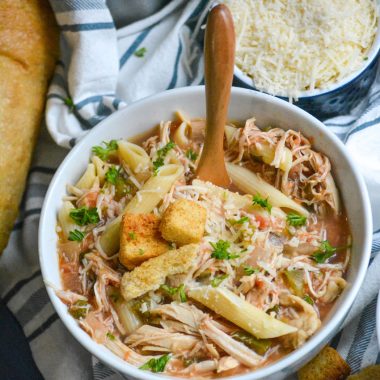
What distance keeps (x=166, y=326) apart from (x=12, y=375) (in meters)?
0.87

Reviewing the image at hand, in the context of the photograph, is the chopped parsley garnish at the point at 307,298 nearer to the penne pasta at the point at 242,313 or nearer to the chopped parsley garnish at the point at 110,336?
the penne pasta at the point at 242,313

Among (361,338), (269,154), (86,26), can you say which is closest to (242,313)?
(269,154)

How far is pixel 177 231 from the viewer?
6.51ft

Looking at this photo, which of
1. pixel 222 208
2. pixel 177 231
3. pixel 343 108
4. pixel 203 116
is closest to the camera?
pixel 177 231

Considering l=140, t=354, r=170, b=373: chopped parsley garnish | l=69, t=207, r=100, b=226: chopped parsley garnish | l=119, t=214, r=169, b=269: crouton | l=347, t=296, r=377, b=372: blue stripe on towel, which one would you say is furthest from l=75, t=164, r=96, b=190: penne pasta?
l=347, t=296, r=377, b=372: blue stripe on towel

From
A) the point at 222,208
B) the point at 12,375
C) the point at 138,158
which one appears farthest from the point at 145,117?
the point at 12,375

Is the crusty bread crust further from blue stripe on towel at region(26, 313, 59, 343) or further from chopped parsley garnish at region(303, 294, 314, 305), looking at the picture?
chopped parsley garnish at region(303, 294, 314, 305)

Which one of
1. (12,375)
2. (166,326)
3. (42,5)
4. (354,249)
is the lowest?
A: (12,375)

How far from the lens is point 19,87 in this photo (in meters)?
2.71

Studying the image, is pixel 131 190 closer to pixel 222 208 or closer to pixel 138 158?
pixel 138 158

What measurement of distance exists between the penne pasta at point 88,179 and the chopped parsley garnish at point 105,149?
0.06 metres

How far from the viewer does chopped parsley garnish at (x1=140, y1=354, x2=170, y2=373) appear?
1.99 meters

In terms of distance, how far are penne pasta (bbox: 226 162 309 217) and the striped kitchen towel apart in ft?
1.51

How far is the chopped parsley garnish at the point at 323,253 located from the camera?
2131 millimetres
